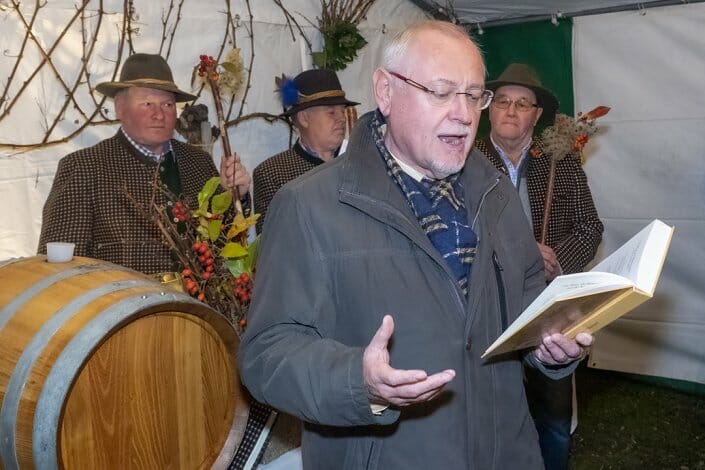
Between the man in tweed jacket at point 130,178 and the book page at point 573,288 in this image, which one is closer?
the book page at point 573,288

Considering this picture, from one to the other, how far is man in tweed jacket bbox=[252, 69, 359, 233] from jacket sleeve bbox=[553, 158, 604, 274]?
1.24m

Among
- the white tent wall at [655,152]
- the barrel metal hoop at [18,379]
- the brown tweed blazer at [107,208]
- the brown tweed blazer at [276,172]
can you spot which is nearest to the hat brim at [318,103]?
the brown tweed blazer at [276,172]

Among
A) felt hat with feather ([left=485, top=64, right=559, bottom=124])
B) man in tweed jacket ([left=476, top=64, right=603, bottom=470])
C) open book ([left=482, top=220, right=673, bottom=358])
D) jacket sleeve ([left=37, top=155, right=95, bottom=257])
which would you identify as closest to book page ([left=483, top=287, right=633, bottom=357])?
open book ([left=482, top=220, right=673, bottom=358])

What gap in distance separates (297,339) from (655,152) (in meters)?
4.02

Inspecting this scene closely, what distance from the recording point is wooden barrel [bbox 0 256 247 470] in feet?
6.22

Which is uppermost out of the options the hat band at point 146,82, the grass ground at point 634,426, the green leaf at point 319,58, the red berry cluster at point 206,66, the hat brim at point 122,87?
the green leaf at point 319,58

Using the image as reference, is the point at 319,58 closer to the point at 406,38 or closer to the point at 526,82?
the point at 526,82

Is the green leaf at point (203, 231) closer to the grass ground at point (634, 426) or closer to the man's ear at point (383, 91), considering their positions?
the man's ear at point (383, 91)

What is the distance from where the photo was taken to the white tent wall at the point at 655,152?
473cm

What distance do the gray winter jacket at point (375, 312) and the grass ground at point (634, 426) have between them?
2.84m

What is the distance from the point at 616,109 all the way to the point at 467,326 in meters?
3.78

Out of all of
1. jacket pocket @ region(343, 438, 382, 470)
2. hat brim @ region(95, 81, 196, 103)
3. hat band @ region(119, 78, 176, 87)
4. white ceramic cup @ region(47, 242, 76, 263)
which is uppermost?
hat band @ region(119, 78, 176, 87)

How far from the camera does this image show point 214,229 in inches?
102

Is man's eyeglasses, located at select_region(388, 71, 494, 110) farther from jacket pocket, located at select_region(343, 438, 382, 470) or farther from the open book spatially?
jacket pocket, located at select_region(343, 438, 382, 470)
